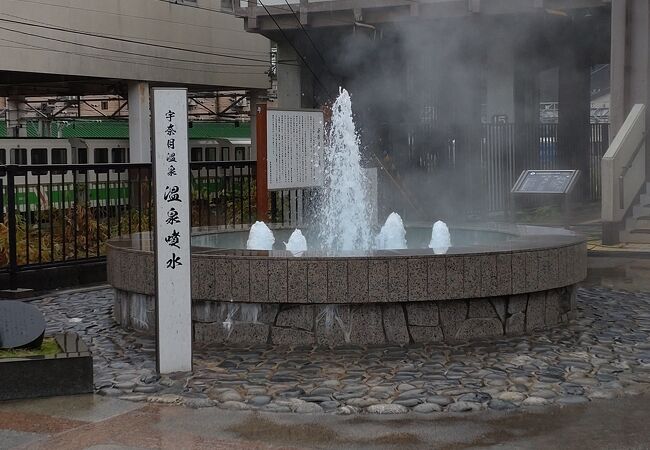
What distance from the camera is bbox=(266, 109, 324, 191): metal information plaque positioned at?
10.8 m

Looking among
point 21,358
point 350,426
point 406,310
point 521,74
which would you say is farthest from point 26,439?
point 521,74

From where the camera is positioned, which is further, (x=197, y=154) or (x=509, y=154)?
(x=197, y=154)

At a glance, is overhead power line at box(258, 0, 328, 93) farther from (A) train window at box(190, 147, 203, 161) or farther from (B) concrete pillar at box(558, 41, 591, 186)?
(A) train window at box(190, 147, 203, 161)

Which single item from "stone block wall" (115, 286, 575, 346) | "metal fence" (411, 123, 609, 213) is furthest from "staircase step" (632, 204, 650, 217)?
"stone block wall" (115, 286, 575, 346)

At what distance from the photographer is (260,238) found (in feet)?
30.6

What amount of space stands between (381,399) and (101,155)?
20.8 metres

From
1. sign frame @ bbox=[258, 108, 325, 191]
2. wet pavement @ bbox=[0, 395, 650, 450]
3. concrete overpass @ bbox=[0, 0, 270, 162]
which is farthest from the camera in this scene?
concrete overpass @ bbox=[0, 0, 270, 162]

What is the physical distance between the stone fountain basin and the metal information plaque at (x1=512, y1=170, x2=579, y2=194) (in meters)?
6.47

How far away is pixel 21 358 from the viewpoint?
19.0ft

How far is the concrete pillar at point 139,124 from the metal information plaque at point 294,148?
15.4 meters

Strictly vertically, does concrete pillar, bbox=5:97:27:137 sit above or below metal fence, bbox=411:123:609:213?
above

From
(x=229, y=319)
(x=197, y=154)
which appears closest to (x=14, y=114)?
(x=197, y=154)

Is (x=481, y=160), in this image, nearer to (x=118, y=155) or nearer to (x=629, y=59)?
(x=629, y=59)

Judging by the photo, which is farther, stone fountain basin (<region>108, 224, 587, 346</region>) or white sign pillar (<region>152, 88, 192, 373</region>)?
stone fountain basin (<region>108, 224, 587, 346</region>)
